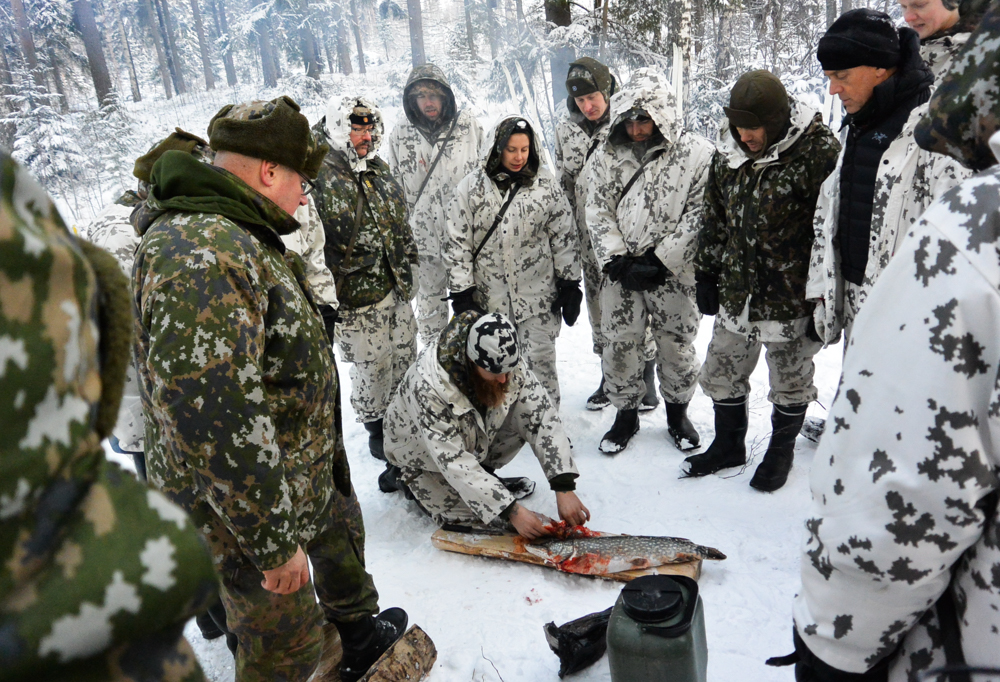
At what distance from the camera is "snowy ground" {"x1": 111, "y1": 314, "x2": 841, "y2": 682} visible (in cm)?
261

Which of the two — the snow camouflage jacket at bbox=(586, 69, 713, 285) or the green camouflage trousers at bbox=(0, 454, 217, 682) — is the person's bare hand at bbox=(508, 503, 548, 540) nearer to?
the snow camouflage jacket at bbox=(586, 69, 713, 285)

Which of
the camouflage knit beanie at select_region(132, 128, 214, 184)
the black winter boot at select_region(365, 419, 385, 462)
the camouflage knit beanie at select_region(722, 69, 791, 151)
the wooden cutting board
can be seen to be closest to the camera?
the camouflage knit beanie at select_region(132, 128, 214, 184)

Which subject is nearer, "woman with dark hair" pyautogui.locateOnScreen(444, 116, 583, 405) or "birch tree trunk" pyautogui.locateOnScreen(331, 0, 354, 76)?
"woman with dark hair" pyautogui.locateOnScreen(444, 116, 583, 405)

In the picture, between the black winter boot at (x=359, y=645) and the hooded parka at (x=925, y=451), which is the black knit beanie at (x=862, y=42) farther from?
the black winter boot at (x=359, y=645)

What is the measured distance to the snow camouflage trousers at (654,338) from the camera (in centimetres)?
409

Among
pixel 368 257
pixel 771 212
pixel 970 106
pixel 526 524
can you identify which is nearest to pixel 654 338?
pixel 771 212

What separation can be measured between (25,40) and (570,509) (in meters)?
8.58

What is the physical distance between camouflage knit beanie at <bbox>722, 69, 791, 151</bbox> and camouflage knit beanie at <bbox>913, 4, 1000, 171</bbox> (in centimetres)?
214

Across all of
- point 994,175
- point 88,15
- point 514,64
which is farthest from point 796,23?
point 994,175

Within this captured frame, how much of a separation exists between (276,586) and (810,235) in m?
2.90

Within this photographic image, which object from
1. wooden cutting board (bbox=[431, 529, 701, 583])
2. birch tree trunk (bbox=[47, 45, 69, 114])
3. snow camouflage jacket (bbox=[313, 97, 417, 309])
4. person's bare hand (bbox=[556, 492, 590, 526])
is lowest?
wooden cutting board (bbox=[431, 529, 701, 583])

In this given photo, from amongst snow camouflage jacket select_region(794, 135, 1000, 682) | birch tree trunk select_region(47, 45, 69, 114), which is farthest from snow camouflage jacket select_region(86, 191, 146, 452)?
birch tree trunk select_region(47, 45, 69, 114)

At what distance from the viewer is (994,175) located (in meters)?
0.93

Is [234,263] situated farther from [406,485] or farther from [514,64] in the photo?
[514,64]
